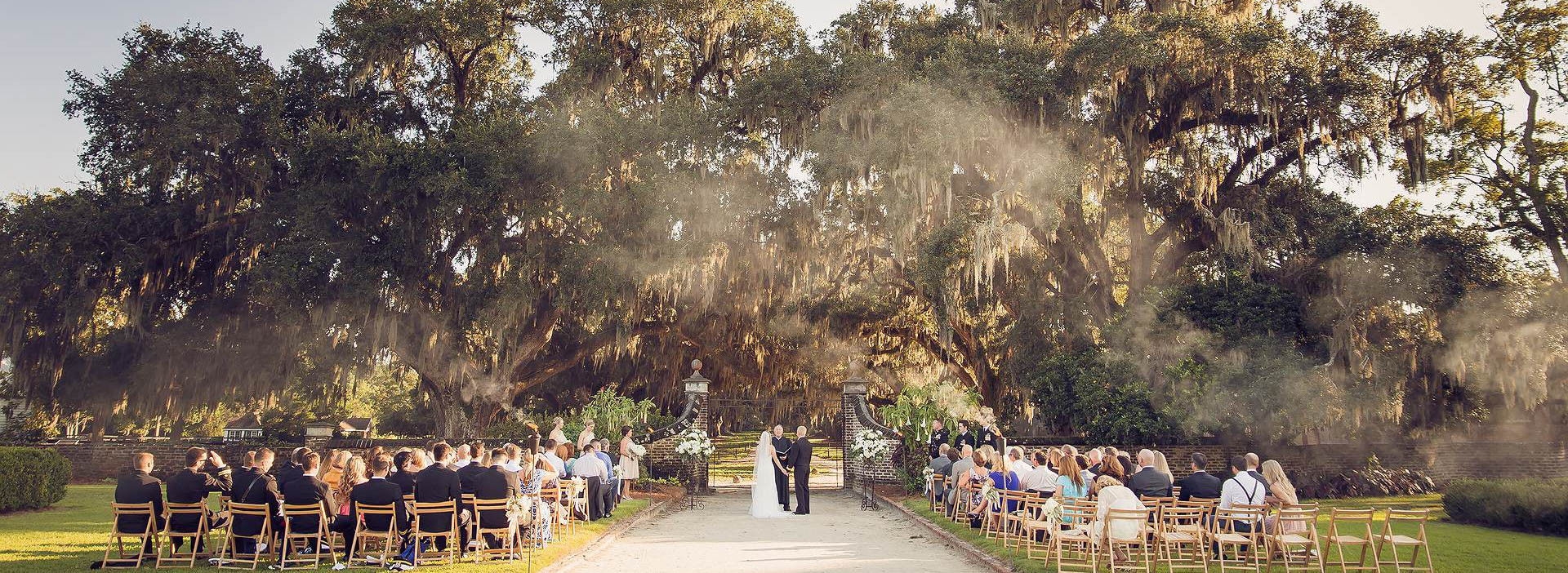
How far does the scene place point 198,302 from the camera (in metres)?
21.9

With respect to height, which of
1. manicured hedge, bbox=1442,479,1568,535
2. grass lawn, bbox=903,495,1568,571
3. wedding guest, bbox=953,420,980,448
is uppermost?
wedding guest, bbox=953,420,980,448

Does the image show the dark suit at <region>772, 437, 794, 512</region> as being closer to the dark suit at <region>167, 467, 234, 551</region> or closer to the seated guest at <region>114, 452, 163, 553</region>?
the dark suit at <region>167, 467, 234, 551</region>

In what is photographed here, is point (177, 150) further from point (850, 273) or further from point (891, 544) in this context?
point (891, 544)

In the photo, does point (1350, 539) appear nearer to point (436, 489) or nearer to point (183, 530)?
point (436, 489)

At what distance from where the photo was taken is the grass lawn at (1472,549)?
856cm

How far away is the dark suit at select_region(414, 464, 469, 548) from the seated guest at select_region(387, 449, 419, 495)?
264 millimetres

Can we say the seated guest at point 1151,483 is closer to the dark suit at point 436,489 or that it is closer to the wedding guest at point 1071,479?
the wedding guest at point 1071,479

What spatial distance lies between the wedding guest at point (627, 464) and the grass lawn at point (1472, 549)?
4703 mm

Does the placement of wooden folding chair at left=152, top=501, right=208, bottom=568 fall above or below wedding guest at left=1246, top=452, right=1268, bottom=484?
below

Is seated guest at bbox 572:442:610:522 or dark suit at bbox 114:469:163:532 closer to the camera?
dark suit at bbox 114:469:163:532

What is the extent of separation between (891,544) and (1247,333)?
1058 centimetres

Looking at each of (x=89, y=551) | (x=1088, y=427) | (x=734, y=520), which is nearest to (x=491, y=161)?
(x=734, y=520)

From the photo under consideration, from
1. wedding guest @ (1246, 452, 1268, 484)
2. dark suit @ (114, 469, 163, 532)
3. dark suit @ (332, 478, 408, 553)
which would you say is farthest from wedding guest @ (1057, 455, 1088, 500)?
dark suit @ (114, 469, 163, 532)

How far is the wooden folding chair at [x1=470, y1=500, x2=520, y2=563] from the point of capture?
27.0 feet
